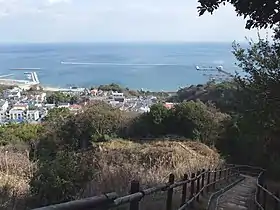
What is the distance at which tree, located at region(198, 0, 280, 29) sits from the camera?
5141 mm

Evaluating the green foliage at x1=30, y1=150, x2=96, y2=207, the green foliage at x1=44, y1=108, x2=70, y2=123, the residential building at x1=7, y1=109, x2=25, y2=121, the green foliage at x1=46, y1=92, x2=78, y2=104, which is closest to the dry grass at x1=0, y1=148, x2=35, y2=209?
the green foliage at x1=30, y1=150, x2=96, y2=207

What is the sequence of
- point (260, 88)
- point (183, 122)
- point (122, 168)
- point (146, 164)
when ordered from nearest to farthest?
1. point (260, 88)
2. point (122, 168)
3. point (146, 164)
4. point (183, 122)

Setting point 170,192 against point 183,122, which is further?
point 183,122

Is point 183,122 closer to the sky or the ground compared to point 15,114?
closer to the sky

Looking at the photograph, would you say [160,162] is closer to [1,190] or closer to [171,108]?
[1,190]

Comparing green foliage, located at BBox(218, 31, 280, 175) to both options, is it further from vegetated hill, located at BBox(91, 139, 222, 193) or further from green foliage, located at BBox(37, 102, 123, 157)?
green foliage, located at BBox(37, 102, 123, 157)

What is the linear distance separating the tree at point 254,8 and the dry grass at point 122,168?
2957mm

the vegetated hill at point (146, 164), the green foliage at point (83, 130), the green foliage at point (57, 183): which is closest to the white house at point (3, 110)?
the green foliage at point (83, 130)

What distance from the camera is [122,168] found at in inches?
449

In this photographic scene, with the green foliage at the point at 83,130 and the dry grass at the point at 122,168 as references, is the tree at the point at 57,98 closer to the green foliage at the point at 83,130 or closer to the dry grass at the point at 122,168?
the green foliage at the point at 83,130

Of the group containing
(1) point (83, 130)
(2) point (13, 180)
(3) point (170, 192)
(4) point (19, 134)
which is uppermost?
(3) point (170, 192)

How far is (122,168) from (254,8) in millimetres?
6845

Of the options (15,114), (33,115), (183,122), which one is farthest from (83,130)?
(15,114)

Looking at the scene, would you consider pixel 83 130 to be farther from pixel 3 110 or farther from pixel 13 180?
pixel 3 110
